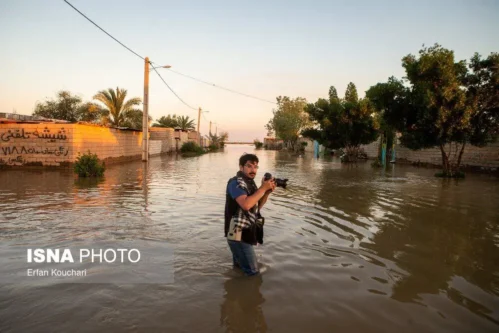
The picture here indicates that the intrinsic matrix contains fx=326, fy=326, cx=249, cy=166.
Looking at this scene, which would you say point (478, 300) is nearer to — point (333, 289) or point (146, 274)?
point (333, 289)

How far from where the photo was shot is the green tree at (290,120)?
59.6 m

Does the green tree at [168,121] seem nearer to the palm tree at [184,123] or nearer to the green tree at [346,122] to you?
the palm tree at [184,123]

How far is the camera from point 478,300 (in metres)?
3.60

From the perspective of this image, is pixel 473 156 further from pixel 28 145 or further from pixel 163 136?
pixel 163 136

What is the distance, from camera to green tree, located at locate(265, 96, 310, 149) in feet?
195

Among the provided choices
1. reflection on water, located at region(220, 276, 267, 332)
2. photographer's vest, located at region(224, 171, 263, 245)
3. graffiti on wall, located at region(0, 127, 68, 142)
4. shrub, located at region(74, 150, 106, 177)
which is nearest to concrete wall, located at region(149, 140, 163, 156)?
graffiti on wall, located at region(0, 127, 68, 142)

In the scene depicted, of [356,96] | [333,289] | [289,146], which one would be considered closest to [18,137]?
[333,289]

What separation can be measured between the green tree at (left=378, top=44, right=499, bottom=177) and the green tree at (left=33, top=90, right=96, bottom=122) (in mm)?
29785

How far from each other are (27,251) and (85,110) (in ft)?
110

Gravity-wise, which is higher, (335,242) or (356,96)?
(356,96)

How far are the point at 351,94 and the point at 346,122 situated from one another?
401cm

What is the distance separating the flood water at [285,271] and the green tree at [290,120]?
5105 centimetres

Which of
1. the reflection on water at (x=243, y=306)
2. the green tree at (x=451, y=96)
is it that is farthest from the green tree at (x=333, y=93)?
the reflection on water at (x=243, y=306)

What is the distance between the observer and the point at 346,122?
28.9 meters
